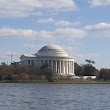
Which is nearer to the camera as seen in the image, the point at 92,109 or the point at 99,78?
the point at 92,109

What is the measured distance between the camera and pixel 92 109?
150 ft

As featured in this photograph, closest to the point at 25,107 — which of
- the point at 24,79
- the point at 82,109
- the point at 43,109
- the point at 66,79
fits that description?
the point at 43,109

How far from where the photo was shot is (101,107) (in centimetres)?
4809

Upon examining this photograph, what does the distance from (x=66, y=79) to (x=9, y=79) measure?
25.4m

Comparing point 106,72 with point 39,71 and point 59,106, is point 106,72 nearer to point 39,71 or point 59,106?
point 39,71

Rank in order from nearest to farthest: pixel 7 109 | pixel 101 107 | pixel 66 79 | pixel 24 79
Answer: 1. pixel 7 109
2. pixel 101 107
3. pixel 24 79
4. pixel 66 79

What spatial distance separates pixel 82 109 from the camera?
45.8 m

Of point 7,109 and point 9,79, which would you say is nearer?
point 7,109

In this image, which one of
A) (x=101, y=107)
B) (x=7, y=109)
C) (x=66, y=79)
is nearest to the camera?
(x=7, y=109)

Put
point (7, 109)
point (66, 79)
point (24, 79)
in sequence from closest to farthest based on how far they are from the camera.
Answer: point (7, 109) < point (24, 79) < point (66, 79)

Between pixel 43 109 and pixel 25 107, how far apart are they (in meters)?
2.43

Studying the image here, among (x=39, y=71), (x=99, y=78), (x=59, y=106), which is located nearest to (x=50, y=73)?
(x=39, y=71)

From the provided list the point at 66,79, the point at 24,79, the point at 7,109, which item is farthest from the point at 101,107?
the point at 66,79

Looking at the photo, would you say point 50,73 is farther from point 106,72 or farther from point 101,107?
point 101,107
